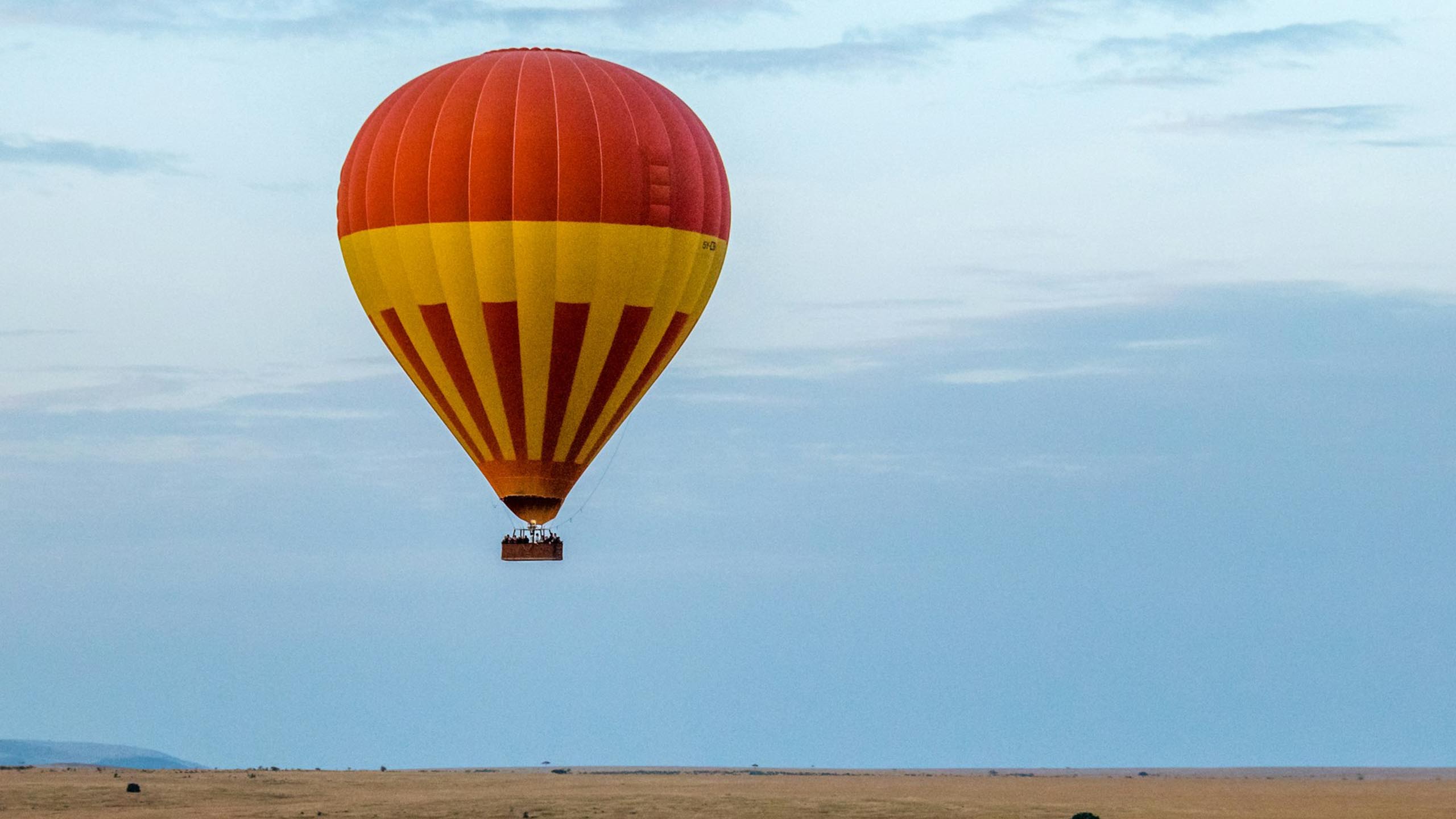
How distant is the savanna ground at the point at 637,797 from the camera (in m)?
61.5

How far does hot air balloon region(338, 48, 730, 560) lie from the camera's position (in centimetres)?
3628

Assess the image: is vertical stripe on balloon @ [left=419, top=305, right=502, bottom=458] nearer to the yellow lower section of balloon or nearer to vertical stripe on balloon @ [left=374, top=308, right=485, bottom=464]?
the yellow lower section of balloon

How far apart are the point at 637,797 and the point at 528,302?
1425 inches

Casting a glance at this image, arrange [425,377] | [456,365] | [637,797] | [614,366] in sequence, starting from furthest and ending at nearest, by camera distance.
A: [637,797] → [425,377] → [614,366] → [456,365]

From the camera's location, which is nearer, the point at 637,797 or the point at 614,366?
the point at 614,366

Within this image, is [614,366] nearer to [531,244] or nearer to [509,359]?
[509,359]

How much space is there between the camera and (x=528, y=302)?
121 feet

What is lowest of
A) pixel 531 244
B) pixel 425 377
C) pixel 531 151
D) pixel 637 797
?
pixel 637 797

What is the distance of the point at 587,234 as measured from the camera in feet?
119

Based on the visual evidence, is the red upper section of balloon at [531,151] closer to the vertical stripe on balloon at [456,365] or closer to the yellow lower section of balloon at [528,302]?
the yellow lower section of balloon at [528,302]

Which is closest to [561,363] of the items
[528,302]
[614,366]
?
[614,366]

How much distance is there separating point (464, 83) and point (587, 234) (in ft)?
13.2

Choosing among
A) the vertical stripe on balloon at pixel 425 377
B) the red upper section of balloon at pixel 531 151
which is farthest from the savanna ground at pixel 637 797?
the red upper section of balloon at pixel 531 151

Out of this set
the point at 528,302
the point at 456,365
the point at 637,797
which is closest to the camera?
the point at 528,302
